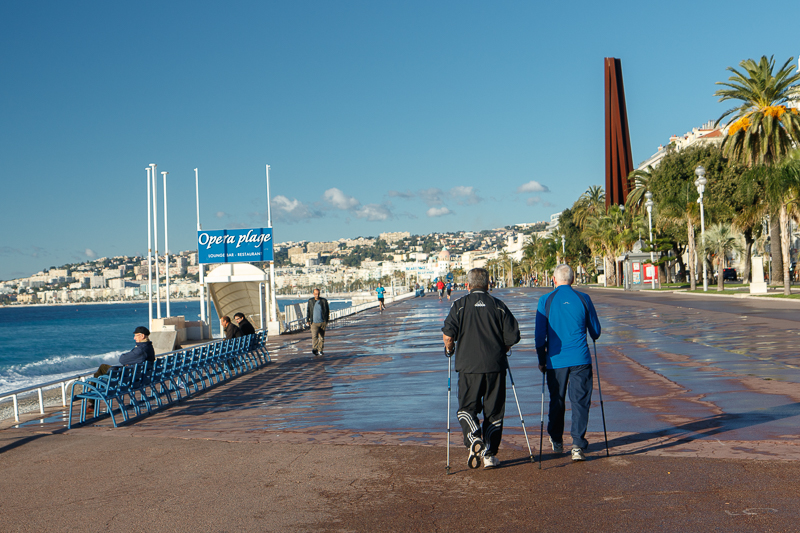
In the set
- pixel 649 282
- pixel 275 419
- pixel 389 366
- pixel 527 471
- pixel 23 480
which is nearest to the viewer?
pixel 527 471

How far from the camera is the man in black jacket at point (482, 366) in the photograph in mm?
6730

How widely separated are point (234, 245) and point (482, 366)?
2540 centimetres

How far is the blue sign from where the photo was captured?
30.8m

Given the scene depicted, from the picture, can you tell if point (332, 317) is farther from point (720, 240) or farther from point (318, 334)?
point (720, 240)

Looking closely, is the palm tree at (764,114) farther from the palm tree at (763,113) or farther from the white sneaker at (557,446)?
the white sneaker at (557,446)

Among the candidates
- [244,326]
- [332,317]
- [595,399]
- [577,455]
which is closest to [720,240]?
[332,317]

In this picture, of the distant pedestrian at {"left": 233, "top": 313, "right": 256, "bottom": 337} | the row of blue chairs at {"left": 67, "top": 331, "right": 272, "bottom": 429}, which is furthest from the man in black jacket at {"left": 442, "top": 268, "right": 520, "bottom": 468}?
the distant pedestrian at {"left": 233, "top": 313, "right": 256, "bottom": 337}

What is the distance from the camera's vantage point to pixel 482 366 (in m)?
6.74

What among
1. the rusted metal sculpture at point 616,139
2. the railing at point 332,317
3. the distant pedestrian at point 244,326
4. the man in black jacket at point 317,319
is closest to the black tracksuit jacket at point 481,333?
the distant pedestrian at point 244,326

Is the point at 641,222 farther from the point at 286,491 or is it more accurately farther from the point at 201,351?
the point at 286,491

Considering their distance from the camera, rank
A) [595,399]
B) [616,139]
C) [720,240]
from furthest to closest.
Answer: [616,139] → [720,240] → [595,399]

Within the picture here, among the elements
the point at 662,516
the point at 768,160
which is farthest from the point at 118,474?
the point at 768,160

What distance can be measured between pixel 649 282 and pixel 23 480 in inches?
2459

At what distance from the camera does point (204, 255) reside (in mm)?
31391
